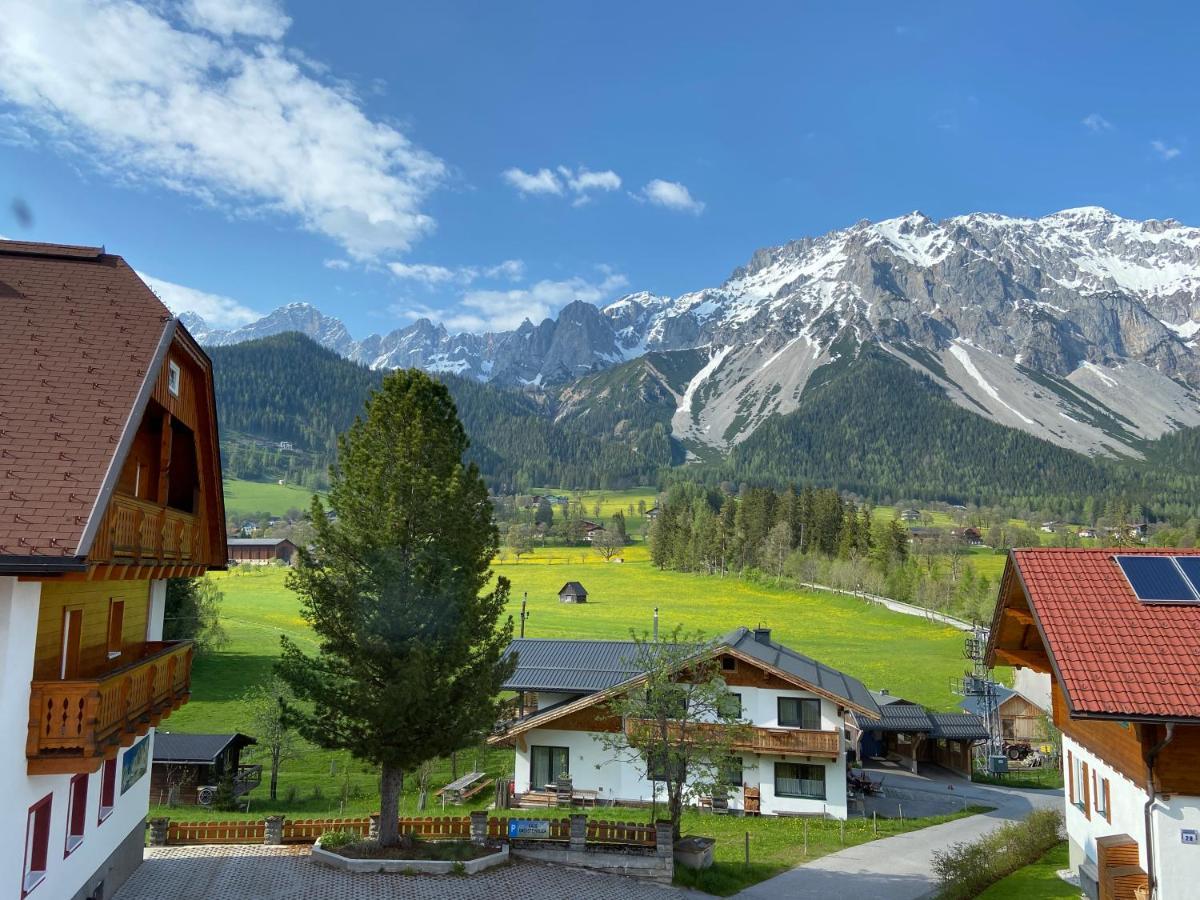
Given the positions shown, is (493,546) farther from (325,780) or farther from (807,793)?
(325,780)

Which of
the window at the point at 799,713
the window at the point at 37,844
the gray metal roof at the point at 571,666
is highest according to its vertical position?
the window at the point at 37,844

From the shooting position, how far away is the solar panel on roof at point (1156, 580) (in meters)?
15.6

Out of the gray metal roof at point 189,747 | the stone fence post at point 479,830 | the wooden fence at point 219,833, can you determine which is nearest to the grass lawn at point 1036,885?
the stone fence post at point 479,830

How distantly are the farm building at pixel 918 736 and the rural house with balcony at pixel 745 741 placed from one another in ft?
26.9

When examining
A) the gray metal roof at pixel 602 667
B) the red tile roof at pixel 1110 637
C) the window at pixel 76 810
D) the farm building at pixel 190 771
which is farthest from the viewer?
the gray metal roof at pixel 602 667

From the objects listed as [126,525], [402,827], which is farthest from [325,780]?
[126,525]

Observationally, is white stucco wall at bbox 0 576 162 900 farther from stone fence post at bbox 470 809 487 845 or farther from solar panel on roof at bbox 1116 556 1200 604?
solar panel on roof at bbox 1116 556 1200 604

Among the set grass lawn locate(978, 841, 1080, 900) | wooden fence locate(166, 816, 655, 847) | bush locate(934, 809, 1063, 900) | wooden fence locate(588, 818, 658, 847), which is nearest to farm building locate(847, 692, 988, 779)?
bush locate(934, 809, 1063, 900)

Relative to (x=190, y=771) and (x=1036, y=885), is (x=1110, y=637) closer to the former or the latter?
(x=1036, y=885)

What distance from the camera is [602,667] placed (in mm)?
38375

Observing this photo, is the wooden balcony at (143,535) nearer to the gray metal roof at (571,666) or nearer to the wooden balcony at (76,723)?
the wooden balcony at (76,723)

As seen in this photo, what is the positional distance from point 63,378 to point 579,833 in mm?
17178

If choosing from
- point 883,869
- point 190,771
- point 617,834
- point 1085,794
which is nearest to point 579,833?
point 617,834

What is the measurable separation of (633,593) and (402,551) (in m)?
92.3
